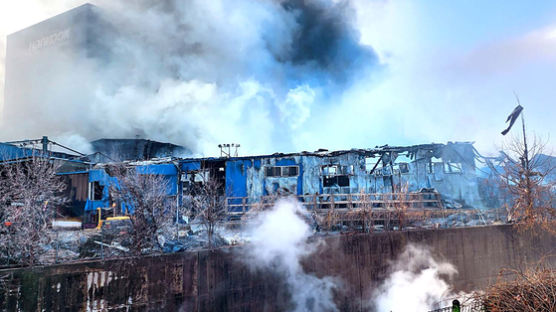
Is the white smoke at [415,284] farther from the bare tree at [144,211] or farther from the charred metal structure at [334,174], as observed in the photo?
the charred metal structure at [334,174]

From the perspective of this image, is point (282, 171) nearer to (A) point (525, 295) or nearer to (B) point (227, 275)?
(B) point (227, 275)

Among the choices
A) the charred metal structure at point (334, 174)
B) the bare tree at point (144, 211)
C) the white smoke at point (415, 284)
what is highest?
the charred metal structure at point (334, 174)

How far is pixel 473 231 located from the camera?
14.4m

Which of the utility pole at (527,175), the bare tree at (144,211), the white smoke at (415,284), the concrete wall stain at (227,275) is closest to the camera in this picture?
the concrete wall stain at (227,275)

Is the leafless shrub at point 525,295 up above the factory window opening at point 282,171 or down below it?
below

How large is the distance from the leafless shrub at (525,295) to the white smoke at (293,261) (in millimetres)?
5140

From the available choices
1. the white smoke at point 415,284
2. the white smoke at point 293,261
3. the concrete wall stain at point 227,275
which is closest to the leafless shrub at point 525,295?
the concrete wall stain at point 227,275

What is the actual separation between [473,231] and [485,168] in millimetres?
10960

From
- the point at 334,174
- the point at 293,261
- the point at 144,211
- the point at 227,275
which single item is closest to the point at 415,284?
the point at 293,261

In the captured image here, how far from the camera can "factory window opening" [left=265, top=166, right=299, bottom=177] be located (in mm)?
22906

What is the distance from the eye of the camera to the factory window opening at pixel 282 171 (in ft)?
75.2

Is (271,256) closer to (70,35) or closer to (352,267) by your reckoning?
(352,267)

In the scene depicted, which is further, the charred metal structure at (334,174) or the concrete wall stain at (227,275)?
the charred metal structure at (334,174)

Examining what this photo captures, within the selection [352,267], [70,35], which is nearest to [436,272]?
[352,267]
